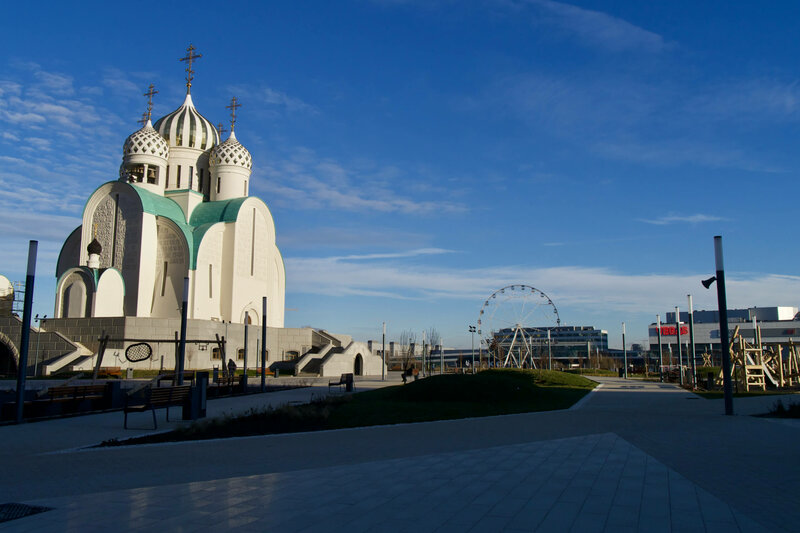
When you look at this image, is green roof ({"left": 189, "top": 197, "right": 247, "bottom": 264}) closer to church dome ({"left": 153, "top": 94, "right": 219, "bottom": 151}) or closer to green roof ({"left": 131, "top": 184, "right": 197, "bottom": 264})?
green roof ({"left": 131, "top": 184, "right": 197, "bottom": 264})

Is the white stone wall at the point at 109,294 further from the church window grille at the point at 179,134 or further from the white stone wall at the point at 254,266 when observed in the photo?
the church window grille at the point at 179,134

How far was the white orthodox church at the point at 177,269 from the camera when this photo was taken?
3838 centimetres

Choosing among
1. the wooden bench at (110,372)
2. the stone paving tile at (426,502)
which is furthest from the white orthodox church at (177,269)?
the stone paving tile at (426,502)

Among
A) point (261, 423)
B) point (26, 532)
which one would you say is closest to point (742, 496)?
point (26, 532)

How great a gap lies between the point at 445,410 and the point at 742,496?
9.44 m

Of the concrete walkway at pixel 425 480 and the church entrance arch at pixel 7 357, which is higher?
the church entrance arch at pixel 7 357

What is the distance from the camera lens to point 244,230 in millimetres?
48156

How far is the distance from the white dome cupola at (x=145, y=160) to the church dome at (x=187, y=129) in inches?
83.1

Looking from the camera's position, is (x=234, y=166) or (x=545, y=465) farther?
(x=234, y=166)

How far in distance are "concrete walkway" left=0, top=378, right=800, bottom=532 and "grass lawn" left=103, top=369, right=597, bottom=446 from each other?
113 cm

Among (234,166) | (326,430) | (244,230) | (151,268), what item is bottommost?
(326,430)

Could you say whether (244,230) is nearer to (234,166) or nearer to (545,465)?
(234,166)

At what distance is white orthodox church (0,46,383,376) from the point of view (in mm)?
38375

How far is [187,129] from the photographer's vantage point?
51.3m
